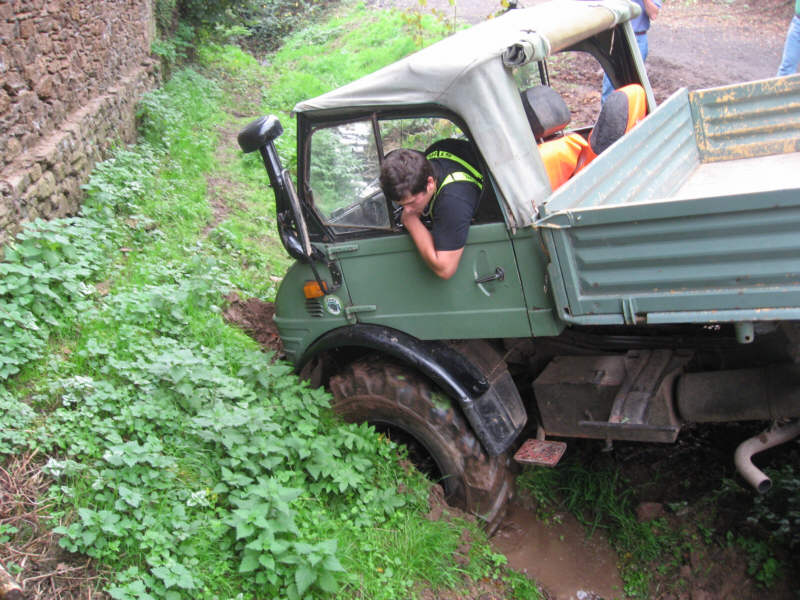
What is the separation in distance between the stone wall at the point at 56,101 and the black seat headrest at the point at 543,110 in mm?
3306

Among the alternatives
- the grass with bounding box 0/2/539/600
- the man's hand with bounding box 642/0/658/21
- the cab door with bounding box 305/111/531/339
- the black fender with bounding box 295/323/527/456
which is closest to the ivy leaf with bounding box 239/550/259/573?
the grass with bounding box 0/2/539/600


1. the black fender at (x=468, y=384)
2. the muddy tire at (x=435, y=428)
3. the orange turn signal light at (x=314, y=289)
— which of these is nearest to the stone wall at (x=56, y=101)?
the orange turn signal light at (x=314, y=289)

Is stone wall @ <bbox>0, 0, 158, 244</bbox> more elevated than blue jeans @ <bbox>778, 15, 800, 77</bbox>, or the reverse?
stone wall @ <bbox>0, 0, 158, 244</bbox>

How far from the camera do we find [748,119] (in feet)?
13.1

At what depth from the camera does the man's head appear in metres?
3.02

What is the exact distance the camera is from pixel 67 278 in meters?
4.36

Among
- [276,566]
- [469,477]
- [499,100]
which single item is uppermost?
[499,100]

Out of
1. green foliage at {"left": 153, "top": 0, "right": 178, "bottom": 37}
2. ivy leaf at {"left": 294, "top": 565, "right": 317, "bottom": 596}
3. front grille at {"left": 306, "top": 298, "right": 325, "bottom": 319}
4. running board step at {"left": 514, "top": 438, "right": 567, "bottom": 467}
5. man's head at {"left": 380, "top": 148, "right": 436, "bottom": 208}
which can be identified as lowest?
running board step at {"left": 514, "top": 438, "right": 567, "bottom": 467}

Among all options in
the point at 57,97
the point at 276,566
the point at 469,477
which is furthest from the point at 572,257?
the point at 57,97

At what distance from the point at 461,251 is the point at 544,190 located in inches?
17.8

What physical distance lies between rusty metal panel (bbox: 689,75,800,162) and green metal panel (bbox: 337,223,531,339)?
6.16ft

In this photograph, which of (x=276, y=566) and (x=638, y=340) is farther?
(x=638, y=340)

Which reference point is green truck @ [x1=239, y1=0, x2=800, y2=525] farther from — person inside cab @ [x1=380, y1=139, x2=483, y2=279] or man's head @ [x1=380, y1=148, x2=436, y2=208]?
man's head @ [x1=380, y1=148, x2=436, y2=208]

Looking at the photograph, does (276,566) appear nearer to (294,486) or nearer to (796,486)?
(294,486)
